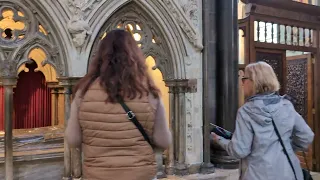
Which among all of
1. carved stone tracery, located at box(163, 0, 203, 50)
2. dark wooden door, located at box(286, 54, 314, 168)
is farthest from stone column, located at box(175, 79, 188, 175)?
dark wooden door, located at box(286, 54, 314, 168)

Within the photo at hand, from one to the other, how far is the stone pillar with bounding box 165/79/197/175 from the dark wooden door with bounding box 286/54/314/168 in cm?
227

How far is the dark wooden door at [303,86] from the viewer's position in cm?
572

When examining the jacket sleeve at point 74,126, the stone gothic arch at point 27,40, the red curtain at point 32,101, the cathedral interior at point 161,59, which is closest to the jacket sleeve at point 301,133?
the jacket sleeve at point 74,126

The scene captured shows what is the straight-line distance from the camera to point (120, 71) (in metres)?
1.53

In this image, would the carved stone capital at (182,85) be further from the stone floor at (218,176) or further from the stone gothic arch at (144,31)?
the stone floor at (218,176)

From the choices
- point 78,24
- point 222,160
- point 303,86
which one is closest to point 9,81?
point 78,24

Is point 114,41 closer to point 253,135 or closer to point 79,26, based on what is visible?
point 253,135

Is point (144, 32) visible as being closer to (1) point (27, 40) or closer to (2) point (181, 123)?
(2) point (181, 123)

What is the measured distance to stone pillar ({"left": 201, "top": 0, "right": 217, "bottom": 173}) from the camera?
4.25 metres

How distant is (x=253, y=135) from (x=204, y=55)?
2327 millimetres

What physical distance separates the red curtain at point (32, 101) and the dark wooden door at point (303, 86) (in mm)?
4426

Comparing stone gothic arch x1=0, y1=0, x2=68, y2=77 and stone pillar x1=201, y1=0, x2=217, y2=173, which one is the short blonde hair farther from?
stone pillar x1=201, y1=0, x2=217, y2=173

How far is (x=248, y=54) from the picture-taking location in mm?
4812

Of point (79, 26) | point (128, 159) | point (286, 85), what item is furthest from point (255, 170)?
point (286, 85)
